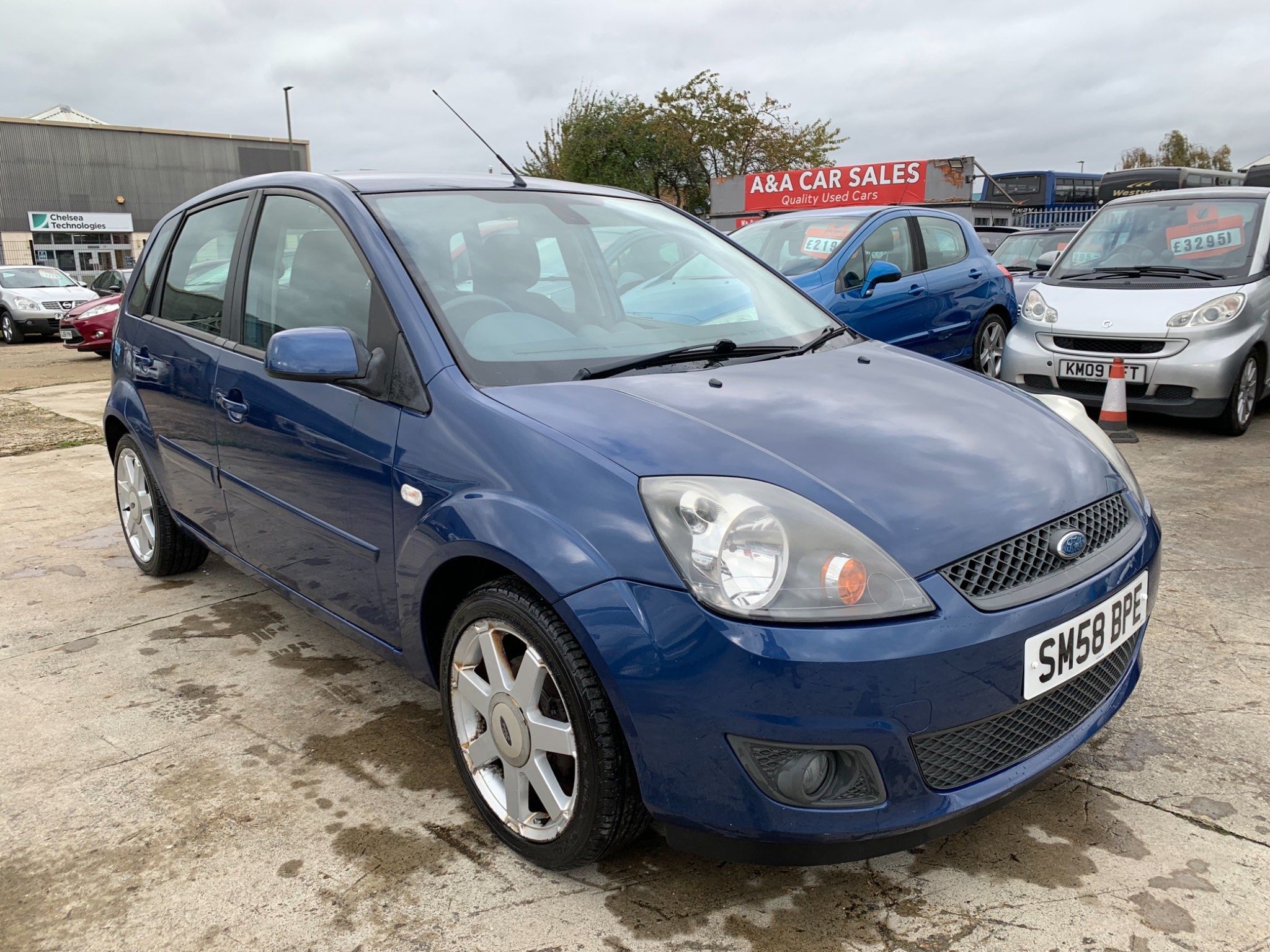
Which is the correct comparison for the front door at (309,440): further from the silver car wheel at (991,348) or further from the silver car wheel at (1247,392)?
the silver car wheel at (991,348)

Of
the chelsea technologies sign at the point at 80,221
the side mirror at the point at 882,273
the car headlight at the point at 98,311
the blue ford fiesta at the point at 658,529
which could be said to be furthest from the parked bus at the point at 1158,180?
the chelsea technologies sign at the point at 80,221

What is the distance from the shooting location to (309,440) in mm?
2732

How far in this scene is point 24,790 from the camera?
2.65m

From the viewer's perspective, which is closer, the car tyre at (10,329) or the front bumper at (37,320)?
the front bumper at (37,320)

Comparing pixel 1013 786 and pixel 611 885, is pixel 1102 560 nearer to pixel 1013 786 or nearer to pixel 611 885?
pixel 1013 786

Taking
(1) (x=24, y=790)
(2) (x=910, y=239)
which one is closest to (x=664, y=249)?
(1) (x=24, y=790)

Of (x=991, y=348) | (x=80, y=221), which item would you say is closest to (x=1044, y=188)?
(x=991, y=348)

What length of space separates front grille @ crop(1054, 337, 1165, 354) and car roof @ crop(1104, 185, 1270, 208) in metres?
1.59

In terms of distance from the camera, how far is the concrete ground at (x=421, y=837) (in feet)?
6.65

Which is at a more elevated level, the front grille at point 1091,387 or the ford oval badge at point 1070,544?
the ford oval badge at point 1070,544

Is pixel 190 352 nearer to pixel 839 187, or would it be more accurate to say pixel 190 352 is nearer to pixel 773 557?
pixel 773 557

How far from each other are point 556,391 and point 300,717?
1.43m

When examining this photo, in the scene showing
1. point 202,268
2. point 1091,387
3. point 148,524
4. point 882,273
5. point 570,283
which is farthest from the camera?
point 1091,387

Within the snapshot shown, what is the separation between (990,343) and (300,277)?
6920mm
